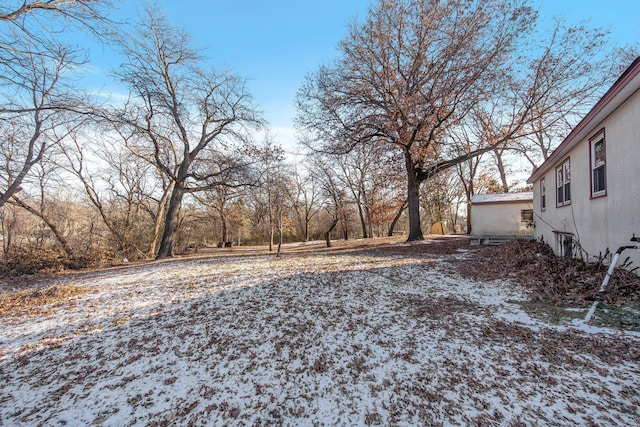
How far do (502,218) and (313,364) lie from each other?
50.0 ft

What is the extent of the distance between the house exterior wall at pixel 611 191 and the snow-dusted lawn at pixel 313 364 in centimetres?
246

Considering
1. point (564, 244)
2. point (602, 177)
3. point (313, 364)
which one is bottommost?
point (313, 364)

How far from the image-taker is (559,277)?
525 cm

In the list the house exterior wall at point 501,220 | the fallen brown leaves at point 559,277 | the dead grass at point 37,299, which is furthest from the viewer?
the house exterior wall at point 501,220

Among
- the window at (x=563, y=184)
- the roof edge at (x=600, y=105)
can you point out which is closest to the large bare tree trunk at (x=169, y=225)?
the roof edge at (x=600, y=105)

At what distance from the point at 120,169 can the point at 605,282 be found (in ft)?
69.1

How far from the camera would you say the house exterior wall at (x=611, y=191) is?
175 inches

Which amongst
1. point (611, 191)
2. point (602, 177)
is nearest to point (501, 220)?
point (602, 177)

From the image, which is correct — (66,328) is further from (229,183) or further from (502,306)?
(229,183)

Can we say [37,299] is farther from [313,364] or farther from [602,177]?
[602,177]

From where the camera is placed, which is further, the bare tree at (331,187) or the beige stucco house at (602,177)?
the bare tree at (331,187)

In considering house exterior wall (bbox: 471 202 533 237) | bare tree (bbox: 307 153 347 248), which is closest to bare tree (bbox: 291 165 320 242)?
bare tree (bbox: 307 153 347 248)

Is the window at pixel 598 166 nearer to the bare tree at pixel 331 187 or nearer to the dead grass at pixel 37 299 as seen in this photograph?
the dead grass at pixel 37 299

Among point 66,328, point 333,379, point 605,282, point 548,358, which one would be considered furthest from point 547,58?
point 66,328
